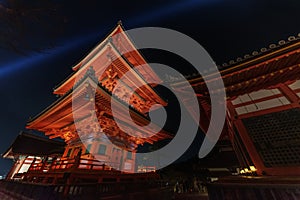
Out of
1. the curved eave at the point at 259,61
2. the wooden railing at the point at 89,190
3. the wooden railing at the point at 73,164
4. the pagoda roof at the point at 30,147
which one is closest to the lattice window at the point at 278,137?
the curved eave at the point at 259,61

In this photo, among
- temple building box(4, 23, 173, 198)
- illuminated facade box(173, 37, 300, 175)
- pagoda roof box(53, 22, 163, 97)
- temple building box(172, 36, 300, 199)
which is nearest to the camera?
temple building box(172, 36, 300, 199)

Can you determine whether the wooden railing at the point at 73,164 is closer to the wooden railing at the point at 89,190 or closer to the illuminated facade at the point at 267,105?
the wooden railing at the point at 89,190

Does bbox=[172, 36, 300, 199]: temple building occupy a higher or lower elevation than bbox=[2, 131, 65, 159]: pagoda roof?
lower

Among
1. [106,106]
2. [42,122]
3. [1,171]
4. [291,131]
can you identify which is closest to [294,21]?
[291,131]

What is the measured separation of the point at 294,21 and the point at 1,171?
150 metres

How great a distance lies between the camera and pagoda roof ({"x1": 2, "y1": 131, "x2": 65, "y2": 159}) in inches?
565

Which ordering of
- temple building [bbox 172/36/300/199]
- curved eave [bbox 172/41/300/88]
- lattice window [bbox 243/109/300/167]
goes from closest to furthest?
temple building [bbox 172/36/300/199] → lattice window [bbox 243/109/300/167] → curved eave [bbox 172/41/300/88]

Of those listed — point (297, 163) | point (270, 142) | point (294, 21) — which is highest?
point (294, 21)

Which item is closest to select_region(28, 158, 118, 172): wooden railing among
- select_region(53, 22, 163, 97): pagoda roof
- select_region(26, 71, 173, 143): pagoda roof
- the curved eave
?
select_region(26, 71, 173, 143): pagoda roof

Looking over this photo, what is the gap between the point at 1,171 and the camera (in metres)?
89.0

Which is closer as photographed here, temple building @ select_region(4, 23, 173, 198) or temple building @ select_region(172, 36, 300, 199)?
temple building @ select_region(172, 36, 300, 199)

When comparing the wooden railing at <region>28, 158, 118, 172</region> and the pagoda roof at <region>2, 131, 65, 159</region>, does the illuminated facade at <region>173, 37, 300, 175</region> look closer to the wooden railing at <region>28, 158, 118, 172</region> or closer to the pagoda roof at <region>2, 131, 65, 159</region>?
the wooden railing at <region>28, 158, 118, 172</region>

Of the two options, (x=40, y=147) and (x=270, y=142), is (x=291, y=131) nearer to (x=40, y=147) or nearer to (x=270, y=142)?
(x=270, y=142)

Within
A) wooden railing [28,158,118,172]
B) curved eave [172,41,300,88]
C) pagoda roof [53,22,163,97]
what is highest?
pagoda roof [53,22,163,97]
